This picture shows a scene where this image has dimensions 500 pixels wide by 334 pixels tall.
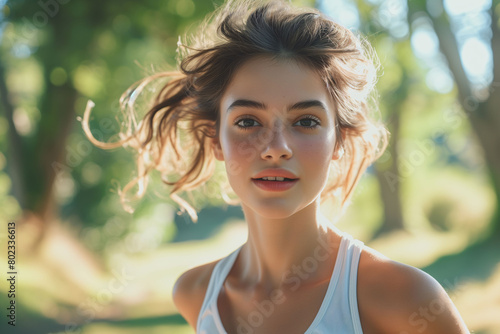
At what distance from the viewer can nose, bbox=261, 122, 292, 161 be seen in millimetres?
933

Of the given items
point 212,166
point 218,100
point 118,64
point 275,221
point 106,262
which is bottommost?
point 106,262

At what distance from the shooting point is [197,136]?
4.26 feet

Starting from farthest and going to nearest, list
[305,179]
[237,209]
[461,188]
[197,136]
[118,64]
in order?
[237,209], [461,188], [118,64], [197,136], [305,179]

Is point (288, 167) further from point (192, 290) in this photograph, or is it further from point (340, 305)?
point (192, 290)

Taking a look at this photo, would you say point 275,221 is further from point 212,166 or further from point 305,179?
point 212,166

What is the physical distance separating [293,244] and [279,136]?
0.26 metres

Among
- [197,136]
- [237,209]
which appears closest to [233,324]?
[197,136]

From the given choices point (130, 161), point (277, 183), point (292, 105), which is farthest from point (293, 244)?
point (130, 161)

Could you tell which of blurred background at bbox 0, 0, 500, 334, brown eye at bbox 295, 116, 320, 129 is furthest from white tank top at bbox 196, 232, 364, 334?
blurred background at bbox 0, 0, 500, 334

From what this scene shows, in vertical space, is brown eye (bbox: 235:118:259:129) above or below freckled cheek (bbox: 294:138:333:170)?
above

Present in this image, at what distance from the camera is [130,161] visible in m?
3.47

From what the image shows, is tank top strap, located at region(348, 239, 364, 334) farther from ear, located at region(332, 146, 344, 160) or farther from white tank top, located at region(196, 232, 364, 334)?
ear, located at region(332, 146, 344, 160)

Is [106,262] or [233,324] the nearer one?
[233,324]

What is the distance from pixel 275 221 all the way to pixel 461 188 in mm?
2780
